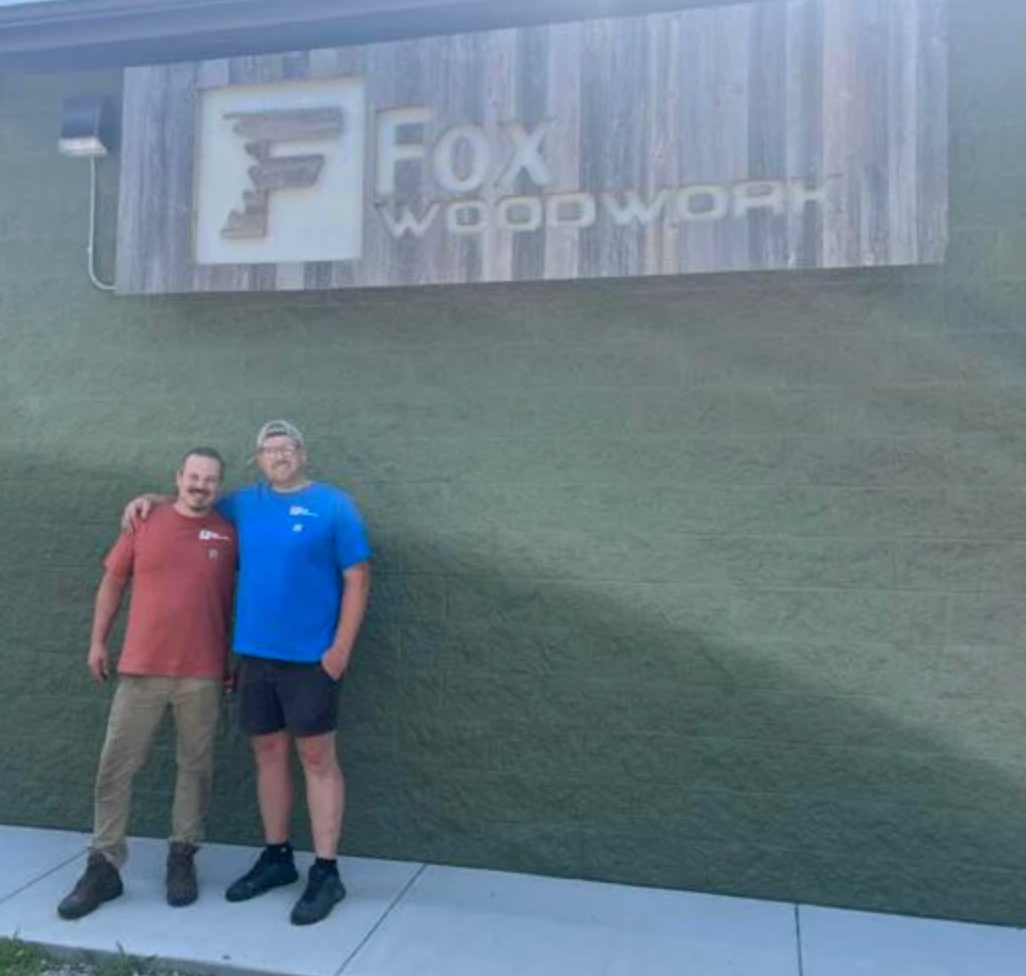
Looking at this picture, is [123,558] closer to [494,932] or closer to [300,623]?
[300,623]

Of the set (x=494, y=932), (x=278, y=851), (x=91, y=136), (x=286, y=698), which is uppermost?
(x=91, y=136)

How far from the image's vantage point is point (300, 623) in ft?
13.5

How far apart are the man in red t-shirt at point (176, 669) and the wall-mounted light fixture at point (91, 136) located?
142cm

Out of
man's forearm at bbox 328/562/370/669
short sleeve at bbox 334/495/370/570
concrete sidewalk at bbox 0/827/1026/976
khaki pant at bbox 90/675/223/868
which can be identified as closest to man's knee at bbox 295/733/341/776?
man's forearm at bbox 328/562/370/669

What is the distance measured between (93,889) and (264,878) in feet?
2.14

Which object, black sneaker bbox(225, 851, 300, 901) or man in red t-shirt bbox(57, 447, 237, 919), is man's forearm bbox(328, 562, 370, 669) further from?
black sneaker bbox(225, 851, 300, 901)

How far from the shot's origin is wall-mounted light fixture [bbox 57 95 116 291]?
503cm

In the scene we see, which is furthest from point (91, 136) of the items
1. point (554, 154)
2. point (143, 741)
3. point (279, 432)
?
point (143, 741)

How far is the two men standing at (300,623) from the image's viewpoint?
4133mm

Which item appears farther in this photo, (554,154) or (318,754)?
(554,154)

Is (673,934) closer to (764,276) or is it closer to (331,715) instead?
(331,715)

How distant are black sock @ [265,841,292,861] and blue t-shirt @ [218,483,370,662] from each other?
834mm

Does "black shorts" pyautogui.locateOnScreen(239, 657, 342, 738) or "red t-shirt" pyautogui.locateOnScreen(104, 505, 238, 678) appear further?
"red t-shirt" pyautogui.locateOnScreen(104, 505, 238, 678)

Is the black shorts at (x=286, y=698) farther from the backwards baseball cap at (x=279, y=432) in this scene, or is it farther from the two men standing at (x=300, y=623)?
the backwards baseball cap at (x=279, y=432)
